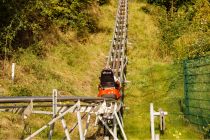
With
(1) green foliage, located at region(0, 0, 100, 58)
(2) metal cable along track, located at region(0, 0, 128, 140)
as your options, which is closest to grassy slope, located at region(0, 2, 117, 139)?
(1) green foliage, located at region(0, 0, 100, 58)

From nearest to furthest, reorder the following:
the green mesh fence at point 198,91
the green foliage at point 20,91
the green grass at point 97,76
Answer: the green mesh fence at point 198,91 < the green grass at point 97,76 < the green foliage at point 20,91

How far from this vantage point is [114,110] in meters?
13.7

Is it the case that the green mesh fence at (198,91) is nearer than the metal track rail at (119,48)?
Yes

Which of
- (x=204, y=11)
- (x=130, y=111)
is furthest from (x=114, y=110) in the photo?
(x=204, y=11)

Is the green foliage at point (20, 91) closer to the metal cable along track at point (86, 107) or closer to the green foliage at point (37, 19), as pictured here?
the metal cable along track at point (86, 107)

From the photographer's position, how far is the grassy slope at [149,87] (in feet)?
55.0

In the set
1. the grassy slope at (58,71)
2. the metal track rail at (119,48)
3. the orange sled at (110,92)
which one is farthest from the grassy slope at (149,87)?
the grassy slope at (58,71)

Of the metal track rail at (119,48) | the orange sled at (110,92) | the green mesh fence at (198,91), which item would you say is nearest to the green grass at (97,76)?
the green mesh fence at (198,91)

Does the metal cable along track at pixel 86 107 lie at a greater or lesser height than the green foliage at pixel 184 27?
lesser

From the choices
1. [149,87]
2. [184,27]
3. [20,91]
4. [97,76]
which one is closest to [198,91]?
[149,87]

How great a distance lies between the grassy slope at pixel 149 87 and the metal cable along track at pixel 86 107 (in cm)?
67

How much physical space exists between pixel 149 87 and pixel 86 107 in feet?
34.0

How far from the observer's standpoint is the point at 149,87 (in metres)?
21.4

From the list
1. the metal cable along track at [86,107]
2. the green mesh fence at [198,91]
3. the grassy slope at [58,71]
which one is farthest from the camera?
the green mesh fence at [198,91]
